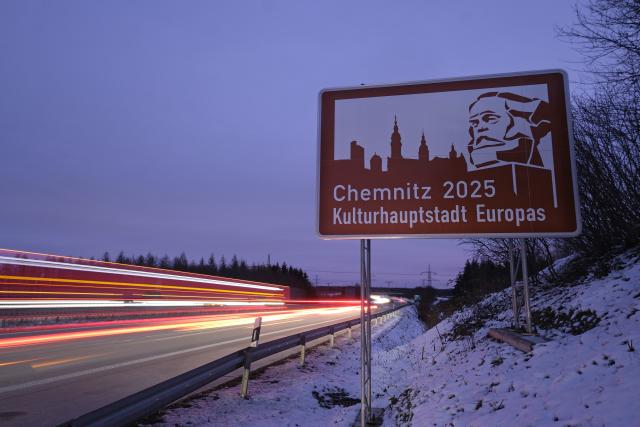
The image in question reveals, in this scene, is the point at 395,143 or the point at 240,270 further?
the point at 240,270

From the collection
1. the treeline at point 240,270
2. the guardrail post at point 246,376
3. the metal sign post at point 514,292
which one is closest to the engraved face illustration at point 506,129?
the metal sign post at point 514,292

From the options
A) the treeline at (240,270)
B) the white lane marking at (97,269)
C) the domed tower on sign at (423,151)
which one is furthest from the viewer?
the treeline at (240,270)

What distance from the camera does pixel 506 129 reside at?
5512 millimetres

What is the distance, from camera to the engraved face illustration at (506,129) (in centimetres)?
541

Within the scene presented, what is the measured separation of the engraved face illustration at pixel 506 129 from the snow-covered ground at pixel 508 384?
2.30 meters

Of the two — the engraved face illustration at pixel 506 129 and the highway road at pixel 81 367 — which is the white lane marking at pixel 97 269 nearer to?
the highway road at pixel 81 367

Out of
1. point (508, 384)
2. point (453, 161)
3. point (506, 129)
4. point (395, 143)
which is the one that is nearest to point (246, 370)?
point (508, 384)

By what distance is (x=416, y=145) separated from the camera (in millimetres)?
5699

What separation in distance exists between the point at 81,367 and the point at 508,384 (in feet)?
30.7

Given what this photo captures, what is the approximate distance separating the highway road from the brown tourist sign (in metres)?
5.07

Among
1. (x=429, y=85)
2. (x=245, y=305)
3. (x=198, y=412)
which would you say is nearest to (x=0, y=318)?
(x=198, y=412)

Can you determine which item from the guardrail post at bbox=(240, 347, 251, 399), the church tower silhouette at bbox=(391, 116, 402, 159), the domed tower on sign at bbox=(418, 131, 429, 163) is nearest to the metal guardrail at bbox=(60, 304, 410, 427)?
the guardrail post at bbox=(240, 347, 251, 399)

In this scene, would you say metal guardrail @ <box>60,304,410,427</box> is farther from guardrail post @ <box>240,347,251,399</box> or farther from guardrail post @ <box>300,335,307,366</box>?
guardrail post @ <box>300,335,307,366</box>

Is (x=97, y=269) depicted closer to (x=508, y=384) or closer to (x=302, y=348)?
(x=302, y=348)
